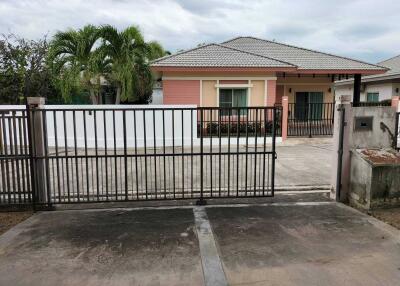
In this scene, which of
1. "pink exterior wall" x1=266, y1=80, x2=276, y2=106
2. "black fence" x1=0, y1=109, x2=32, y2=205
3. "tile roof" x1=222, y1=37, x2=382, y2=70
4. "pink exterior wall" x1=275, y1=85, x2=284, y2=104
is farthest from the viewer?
"pink exterior wall" x1=275, y1=85, x2=284, y2=104

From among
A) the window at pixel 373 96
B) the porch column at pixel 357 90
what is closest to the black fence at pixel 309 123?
the porch column at pixel 357 90

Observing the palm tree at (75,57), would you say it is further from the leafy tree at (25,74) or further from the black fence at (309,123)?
the black fence at (309,123)

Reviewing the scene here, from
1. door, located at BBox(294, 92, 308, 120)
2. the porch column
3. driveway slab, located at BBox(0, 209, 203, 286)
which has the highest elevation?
the porch column

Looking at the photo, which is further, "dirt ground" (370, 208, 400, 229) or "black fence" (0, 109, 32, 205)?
"black fence" (0, 109, 32, 205)

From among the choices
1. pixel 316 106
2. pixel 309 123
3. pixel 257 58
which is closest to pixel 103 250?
pixel 309 123

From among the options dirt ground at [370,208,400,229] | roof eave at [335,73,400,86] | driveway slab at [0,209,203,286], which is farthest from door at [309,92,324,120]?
driveway slab at [0,209,203,286]

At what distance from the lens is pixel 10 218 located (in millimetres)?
5199

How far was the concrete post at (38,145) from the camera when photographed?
5324 millimetres

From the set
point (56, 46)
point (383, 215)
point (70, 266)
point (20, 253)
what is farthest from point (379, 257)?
point (56, 46)

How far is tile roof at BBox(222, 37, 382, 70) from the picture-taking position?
54.0ft

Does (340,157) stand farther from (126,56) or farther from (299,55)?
(299,55)

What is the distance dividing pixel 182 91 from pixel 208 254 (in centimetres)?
1143

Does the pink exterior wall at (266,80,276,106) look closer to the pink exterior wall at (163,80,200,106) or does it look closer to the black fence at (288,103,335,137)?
the black fence at (288,103,335,137)

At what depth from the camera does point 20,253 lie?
3988 millimetres
